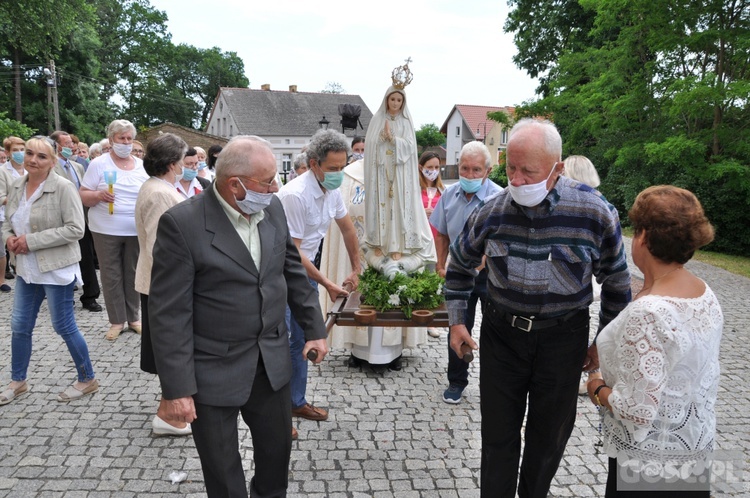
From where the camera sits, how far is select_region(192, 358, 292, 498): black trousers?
268 cm

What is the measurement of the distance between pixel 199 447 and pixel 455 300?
5.27 feet

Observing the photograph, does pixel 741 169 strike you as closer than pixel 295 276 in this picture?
No

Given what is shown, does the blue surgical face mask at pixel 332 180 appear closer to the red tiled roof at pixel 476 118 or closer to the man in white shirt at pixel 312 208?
the man in white shirt at pixel 312 208

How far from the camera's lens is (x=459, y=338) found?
10.9 feet

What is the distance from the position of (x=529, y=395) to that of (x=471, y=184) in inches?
89.0

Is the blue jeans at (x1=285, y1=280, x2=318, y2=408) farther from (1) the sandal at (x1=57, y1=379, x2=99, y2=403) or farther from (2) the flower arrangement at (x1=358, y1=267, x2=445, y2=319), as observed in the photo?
(1) the sandal at (x1=57, y1=379, x2=99, y2=403)

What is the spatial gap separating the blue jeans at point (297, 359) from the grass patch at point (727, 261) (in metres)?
11.4

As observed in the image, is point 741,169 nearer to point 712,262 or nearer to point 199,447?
point 712,262

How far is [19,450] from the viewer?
396 centimetres

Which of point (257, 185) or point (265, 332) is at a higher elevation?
point (257, 185)

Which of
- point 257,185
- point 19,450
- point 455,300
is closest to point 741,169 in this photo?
point 455,300

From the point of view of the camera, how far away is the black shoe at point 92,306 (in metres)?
7.78

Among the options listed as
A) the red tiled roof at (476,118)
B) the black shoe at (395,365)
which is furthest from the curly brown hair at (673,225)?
the red tiled roof at (476,118)

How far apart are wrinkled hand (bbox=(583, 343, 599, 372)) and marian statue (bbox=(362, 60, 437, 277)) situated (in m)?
2.10
